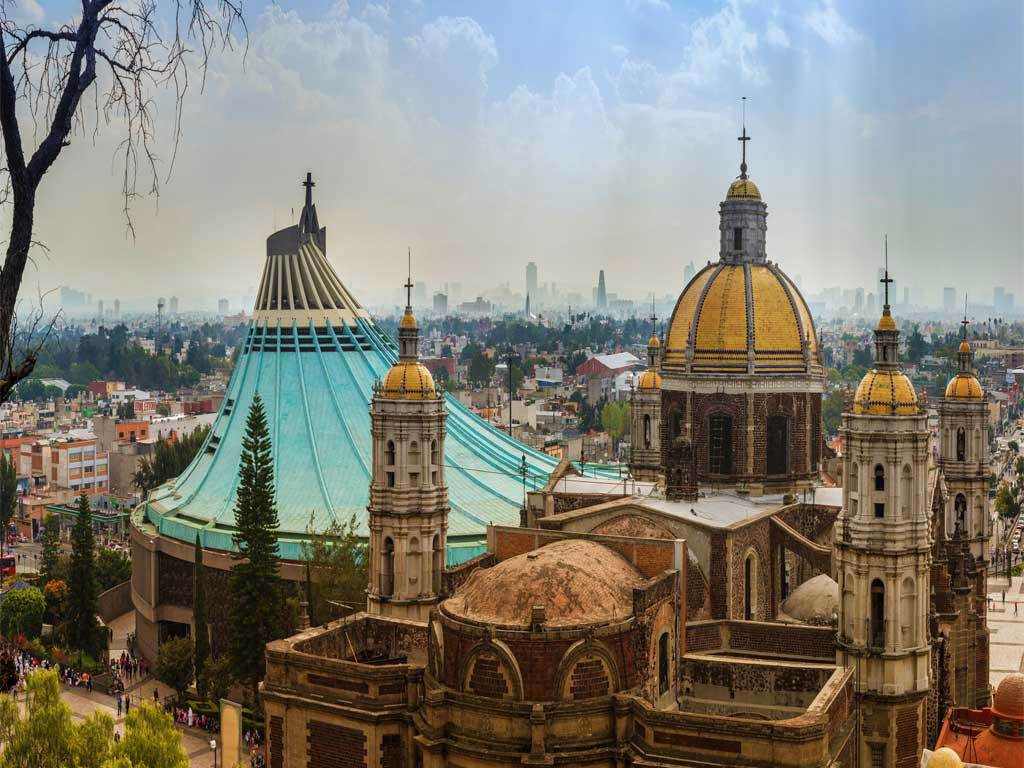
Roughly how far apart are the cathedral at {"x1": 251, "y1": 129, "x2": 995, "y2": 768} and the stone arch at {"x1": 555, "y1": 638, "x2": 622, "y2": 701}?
3cm

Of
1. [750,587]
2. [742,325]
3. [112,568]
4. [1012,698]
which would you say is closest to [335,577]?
[750,587]

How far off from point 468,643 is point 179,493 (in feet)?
86.2

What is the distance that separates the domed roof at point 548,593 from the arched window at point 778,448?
361 inches

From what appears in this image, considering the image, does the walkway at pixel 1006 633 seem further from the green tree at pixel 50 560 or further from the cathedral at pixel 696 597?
the green tree at pixel 50 560

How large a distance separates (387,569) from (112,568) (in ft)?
78.5

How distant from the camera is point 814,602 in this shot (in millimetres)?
23781

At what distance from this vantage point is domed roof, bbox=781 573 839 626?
2338 cm

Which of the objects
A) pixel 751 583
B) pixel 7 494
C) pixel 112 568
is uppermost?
pixel 751 583

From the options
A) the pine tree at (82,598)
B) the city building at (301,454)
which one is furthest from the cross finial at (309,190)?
the pine tree at (82,598)

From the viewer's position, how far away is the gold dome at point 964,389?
110ft

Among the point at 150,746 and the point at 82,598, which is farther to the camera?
the point at 82,598

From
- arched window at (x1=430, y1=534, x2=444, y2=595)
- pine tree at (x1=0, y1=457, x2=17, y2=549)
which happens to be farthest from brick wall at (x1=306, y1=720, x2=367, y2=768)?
pine tree at (x1=0, y1=457, x2=17, y2=549)

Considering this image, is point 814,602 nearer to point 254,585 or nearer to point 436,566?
point 436,566

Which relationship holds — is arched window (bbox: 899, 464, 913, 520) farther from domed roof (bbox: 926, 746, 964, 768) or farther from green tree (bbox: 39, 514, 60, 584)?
green tree (bbox: 39, 514, 60, 584)
